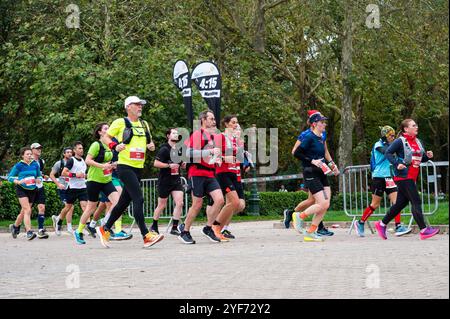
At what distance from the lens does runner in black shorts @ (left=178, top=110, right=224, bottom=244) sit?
557 inches

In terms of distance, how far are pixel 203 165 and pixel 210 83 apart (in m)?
7.02

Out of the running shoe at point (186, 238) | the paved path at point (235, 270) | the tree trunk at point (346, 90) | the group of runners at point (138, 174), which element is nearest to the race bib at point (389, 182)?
the paved path at point (235, 270)

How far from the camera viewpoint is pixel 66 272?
33.0 feet

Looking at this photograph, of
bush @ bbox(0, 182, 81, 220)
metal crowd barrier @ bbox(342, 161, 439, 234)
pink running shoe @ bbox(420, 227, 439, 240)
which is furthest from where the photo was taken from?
bush @ bbox(0, 182, 81, 220)

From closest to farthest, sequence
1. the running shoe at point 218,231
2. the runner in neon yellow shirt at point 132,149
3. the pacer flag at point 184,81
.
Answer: the runner in neon yellow shirt at point 132,149, the running shoe at point 218,231, the pacer flag at point 184,81

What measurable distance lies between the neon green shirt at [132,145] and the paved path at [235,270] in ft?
4.05

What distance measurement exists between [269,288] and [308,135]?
724cm

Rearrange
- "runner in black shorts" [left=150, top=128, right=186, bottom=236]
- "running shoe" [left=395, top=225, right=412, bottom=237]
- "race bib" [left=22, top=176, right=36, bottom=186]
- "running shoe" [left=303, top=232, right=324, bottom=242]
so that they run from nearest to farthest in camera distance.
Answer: "running shoe" [left=303, top=232, right=324, bottom=242] → "running shoe" [left=395, top=225, right=412, bottom=237] → "runner in black shorts" [left=150, top=128, right=186, bottom=236] → "race bib" [left=22, top=176, right=36, bottom=186]

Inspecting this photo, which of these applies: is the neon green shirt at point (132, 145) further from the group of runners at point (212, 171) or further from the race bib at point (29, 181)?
the race bib at point (29, 181)

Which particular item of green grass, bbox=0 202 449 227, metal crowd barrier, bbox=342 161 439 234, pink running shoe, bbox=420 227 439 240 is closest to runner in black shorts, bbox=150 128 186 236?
metal crowd barrier, bbox=342 161 439 234

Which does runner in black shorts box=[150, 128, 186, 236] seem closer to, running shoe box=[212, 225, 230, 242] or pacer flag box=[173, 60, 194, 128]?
running shoe box=[212, 225, 230, 242]

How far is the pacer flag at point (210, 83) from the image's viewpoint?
68.6 feet

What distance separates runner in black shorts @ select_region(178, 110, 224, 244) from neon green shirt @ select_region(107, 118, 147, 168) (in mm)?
933
